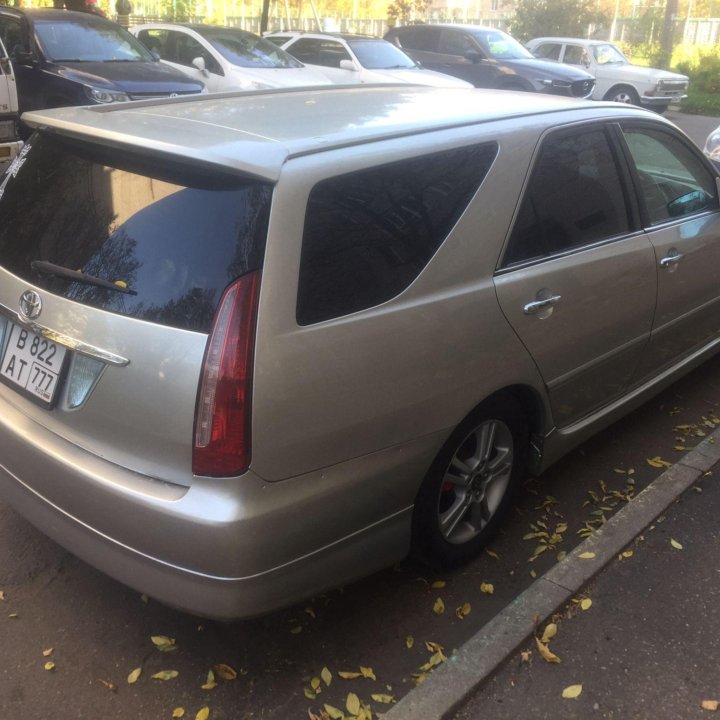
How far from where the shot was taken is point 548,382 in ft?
10.5

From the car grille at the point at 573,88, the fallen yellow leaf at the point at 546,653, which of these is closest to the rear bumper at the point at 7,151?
the fallen yellow leaf at the point at 546,653

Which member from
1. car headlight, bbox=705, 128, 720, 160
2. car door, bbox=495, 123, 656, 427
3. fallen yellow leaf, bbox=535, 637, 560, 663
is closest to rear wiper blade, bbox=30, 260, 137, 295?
car door, bbox=495, 123, 656, 427

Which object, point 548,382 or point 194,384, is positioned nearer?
point 194,384

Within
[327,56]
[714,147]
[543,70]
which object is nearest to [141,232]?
[714,147]

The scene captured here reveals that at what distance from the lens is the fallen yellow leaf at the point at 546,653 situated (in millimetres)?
2670

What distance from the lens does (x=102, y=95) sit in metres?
9.46

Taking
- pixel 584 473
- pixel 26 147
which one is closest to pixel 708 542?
pixel 584 473

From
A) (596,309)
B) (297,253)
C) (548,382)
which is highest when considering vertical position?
(297,253)

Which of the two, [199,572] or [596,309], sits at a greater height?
[596,309]

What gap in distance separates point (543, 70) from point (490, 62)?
110 cm

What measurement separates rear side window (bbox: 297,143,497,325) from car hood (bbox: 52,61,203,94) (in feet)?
26.0

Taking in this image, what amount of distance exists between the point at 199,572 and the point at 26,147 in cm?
163

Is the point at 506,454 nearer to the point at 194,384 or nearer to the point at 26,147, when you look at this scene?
the point at 194,384

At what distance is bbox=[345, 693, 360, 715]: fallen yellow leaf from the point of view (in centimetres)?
249
